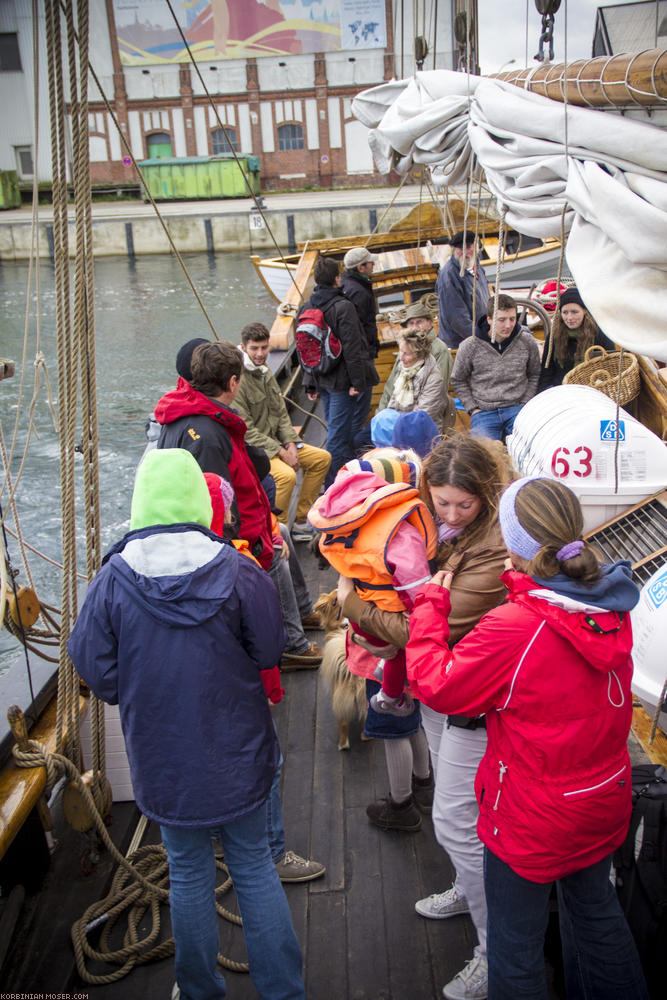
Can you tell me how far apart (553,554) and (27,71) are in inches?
1490

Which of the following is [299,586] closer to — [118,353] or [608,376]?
[608,376]

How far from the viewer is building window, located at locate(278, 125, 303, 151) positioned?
32.3 m

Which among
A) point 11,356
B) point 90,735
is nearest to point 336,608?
point 90,735

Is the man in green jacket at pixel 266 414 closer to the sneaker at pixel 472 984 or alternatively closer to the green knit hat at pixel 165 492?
the green knit hat at pixel 165 492

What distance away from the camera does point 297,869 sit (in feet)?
7.66

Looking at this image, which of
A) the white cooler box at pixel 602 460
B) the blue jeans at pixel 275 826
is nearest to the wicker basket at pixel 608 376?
the white cooler box at pixel 602 460

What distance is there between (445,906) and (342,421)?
3.31 m

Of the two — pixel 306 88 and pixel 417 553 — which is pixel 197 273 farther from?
pixel 417 553

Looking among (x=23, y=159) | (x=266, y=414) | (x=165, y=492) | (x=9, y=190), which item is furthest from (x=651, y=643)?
(x=23, y=159)

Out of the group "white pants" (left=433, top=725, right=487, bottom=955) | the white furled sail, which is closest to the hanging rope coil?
the white furled sail

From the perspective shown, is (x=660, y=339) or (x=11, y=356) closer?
(x=660, y=339)

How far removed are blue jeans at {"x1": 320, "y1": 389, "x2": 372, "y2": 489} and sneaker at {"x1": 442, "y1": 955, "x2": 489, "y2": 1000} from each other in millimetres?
3338

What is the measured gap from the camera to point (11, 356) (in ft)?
50.2

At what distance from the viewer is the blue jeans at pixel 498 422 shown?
14.0 ft
